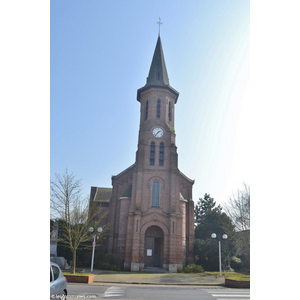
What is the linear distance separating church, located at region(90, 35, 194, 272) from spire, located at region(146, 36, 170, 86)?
1.00 feet

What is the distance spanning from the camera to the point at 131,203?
2953 cm

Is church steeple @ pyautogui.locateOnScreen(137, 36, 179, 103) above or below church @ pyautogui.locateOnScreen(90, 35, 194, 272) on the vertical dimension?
above

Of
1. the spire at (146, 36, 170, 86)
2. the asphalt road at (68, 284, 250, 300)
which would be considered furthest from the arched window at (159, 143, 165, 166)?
the asphalt road at (68, 284, 250, 300)

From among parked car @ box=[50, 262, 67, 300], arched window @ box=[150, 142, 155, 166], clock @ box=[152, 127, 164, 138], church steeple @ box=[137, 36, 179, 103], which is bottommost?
parked car @ box=[50, 262, 67, 300]

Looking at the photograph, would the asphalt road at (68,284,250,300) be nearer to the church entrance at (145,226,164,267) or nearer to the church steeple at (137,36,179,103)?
the church entrance at (145,226,164,267)

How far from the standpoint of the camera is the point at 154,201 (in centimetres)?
2970

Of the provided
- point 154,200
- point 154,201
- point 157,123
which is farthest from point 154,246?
point 157,123

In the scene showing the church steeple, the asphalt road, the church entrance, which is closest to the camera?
the asphalt road

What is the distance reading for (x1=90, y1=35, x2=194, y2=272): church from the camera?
28047 mm

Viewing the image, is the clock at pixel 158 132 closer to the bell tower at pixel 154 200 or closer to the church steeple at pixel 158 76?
the bell tower at pixel 154 200

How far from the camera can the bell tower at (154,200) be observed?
28062 mm
